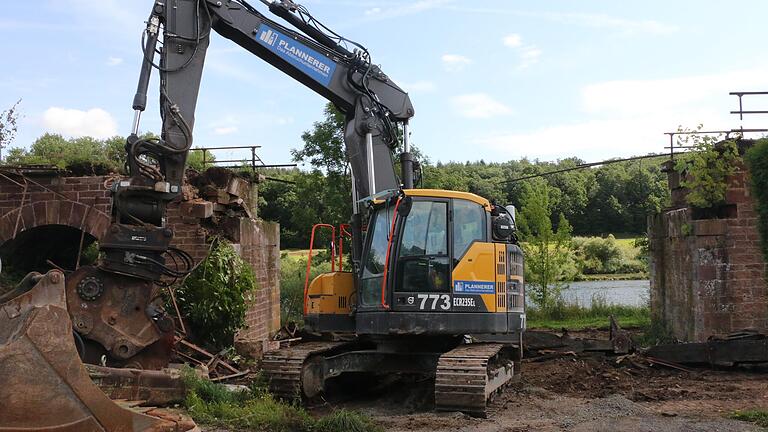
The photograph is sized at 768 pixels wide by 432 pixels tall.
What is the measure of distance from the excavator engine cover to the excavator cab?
164 inches

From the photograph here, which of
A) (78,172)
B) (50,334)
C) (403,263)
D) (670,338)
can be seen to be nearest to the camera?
→ (50,334)

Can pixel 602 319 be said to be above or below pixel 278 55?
below

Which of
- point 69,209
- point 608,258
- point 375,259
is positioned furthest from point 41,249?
point 608,258

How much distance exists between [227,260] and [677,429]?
722 centimetres

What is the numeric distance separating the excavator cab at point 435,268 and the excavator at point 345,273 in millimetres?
14

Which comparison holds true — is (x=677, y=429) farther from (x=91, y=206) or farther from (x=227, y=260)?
(x=91, y=206)

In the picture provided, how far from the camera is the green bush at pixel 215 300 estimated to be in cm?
1196

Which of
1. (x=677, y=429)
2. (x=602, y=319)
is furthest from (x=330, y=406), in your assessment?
(x=602, y=319)

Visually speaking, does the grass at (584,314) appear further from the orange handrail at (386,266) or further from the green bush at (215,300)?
the orange handrail at (386,266)

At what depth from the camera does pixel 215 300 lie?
39.2ft

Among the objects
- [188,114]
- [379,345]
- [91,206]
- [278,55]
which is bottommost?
[379,345]

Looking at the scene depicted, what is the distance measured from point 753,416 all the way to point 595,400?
1.78m

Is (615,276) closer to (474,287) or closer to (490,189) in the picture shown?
(490,189)

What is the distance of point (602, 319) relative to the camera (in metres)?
21.4
